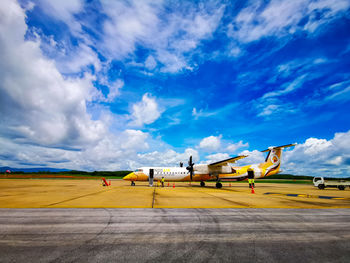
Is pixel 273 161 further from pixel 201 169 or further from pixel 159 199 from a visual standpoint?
pixel 159 199

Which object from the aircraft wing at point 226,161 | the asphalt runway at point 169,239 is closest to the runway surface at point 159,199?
the asphalt runway at point 169,239

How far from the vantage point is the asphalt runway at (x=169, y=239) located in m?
3.66

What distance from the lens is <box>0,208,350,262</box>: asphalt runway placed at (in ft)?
12.0

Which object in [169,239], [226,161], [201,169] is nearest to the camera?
[169,239]

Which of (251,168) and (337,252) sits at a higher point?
(251,168)

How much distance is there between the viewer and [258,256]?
3.71m

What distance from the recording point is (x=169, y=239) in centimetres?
464

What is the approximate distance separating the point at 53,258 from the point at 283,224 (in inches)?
264

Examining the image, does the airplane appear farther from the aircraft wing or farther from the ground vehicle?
the ground vehicle

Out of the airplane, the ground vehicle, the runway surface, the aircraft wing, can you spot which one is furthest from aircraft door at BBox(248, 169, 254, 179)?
the ground vehicle

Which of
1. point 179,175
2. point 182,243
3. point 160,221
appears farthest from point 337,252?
point 179,175

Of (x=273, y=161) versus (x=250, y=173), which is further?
(x=273, y=161)

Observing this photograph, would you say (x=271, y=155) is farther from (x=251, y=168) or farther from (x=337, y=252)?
(x=337, y=252)

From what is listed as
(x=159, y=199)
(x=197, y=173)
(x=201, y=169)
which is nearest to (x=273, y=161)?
(x=201, y=169)
